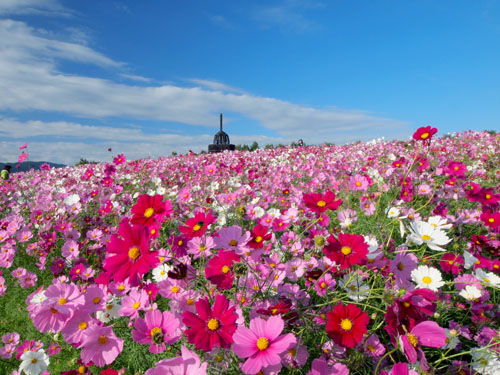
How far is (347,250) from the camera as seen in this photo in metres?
1.13

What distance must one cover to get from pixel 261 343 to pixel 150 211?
681mm

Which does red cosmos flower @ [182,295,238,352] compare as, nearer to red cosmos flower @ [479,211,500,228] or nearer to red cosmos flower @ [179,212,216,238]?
red cosmos flower @ [179,212,216,238]

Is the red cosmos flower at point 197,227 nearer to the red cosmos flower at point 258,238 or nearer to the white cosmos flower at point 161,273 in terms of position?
the red cosmos flower at point 258,238

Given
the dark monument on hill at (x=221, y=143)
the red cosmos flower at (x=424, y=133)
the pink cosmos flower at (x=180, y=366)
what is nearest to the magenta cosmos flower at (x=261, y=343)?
the pink cosmos flower at (x=180, y=366)

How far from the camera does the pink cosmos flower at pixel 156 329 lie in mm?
1018

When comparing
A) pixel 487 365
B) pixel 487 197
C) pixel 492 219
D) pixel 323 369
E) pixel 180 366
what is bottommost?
pixel 487 365

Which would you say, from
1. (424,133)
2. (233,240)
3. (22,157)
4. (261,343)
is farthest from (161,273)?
(22,157)

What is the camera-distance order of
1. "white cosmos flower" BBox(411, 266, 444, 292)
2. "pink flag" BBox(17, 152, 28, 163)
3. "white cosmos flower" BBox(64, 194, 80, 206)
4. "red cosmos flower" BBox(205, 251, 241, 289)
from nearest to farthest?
"red cosmos flower" BBox(205, 251, 241, 289)
"white cosmos flower" BBox(411, 266, 444, 292)
"white cosmos flower" BBox(64, 194, 80, 206)
"pink flag" BBox(17, 152, 28, 163)

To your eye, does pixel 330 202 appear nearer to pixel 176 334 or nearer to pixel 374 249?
pixel 374 249

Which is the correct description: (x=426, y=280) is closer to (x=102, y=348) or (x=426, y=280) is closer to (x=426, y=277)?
(x=426, y=277)

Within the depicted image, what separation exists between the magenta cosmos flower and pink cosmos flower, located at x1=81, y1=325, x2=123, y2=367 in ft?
1.56

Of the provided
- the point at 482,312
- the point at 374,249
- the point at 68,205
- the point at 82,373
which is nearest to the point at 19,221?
the point at 68,205

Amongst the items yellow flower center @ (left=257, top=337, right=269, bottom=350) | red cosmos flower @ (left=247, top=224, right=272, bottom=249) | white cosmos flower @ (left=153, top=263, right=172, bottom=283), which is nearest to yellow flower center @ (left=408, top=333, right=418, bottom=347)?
yellow flower center @ (left=257, top=337, right=269, bottom=350)

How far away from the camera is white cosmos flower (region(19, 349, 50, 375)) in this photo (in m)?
1.41
